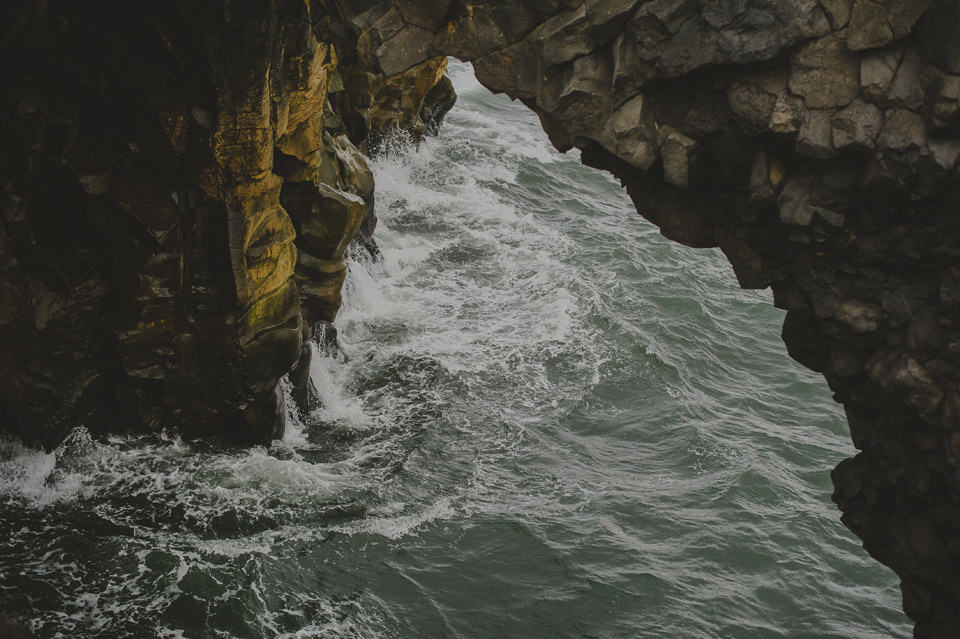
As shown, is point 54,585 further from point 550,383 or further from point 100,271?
point 550,383

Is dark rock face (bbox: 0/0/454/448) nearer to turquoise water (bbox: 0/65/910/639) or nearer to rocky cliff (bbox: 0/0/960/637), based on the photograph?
rocky cliff (bbox: 0/0/960/637)

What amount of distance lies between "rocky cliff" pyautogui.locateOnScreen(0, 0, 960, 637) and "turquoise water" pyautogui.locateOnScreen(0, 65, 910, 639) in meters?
1.55

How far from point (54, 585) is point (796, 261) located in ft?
32.0

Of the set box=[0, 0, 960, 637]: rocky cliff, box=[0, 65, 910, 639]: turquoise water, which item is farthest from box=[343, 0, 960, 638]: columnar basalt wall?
box=[0, 65, 910, 639]: turquoise water

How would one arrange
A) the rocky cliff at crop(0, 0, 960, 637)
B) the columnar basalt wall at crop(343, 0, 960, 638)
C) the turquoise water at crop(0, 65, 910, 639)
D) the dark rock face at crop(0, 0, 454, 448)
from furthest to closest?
the turquoise water at crop(0, 65, 910, 639)
the dark rock face at crop(0, 0, 454, 448)
the rocky cliff at crop(0, 0, 960, 637)
the columnar basalt wall at crop(343, 0, 960, 638)

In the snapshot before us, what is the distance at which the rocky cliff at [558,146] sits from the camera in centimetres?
795

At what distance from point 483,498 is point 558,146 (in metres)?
6.53

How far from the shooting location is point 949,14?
24.2 feet

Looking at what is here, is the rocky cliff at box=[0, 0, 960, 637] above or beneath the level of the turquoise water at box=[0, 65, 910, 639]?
above

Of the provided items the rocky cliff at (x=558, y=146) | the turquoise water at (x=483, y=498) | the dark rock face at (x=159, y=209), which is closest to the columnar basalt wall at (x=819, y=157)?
the rocky cliff at (x=558, y=146)

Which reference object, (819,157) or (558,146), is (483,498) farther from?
(819,157)

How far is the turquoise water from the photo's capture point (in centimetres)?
1166

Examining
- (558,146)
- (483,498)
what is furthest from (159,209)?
(483,498)

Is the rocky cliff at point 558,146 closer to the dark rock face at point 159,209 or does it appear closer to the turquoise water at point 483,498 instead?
the dark rock face at point 159,209
